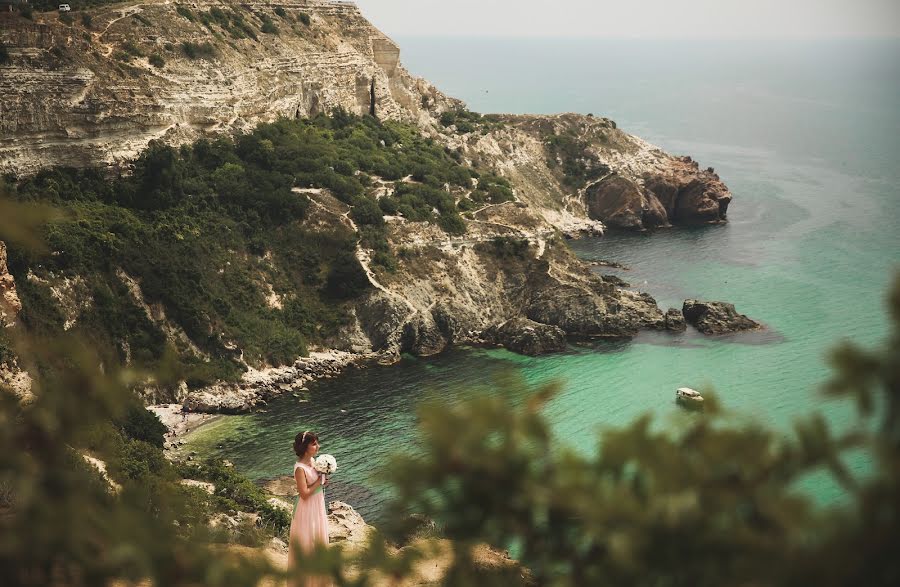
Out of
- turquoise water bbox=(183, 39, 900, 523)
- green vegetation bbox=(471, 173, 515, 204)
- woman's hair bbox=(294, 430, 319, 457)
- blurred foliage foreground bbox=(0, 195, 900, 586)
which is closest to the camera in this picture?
blurred foliage foreground bbox=(0, 195, 900, 586)

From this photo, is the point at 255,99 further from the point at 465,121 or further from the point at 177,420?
the point at 177,420

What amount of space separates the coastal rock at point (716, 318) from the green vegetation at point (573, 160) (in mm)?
32643

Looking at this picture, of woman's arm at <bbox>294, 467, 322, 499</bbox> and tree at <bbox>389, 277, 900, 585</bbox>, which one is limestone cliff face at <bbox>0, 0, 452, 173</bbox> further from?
tree at <bbox>389, 277, 900, 585</bbox>

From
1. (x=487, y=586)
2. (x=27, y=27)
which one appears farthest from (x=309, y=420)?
(x=487, y=586)

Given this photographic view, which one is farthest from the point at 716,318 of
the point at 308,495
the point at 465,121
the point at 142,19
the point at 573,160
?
the point at 308,495

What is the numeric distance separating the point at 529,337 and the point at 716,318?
12.0 m

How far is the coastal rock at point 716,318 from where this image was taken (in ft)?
192

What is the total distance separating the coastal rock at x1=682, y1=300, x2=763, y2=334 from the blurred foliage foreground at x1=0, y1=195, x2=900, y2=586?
54.0 metres

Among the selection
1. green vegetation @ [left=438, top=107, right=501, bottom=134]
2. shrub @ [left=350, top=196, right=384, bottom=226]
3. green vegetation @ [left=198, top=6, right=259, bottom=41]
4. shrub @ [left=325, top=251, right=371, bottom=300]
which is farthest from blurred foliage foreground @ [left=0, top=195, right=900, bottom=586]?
green vegetation @ [left=438, top=107, right=501, bottom=134]

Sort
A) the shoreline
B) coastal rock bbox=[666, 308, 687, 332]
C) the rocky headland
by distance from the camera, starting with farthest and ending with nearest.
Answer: coastal rock bbox=[666, 308, 687, 332] → the rocky headland → the shoreline

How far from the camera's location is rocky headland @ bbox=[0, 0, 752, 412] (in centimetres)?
4778

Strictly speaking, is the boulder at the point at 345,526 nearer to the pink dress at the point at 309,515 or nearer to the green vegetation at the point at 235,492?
the green vegetation at the point at 235,492

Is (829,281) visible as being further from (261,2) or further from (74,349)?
(74,349)

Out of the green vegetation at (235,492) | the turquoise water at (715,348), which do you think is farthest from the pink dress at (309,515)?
the green vegetation at (235,492)
